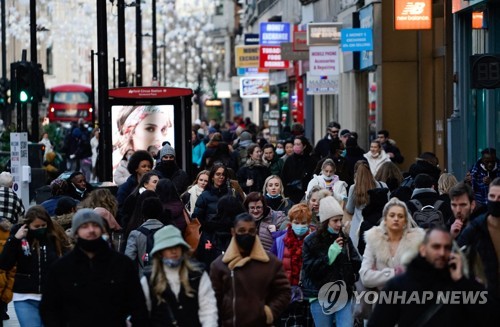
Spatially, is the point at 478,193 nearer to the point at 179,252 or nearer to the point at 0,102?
the point at 179,252

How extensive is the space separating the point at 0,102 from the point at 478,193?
1191 inches

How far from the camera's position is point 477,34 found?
84.3ft

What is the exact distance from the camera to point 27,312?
37.6ft

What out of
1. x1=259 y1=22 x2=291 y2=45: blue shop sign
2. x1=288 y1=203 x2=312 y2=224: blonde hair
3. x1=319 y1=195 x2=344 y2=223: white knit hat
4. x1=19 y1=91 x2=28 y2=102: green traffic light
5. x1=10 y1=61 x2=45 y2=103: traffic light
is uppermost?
x1=259 y1=22 x2=291 y2=45: blue shop sign

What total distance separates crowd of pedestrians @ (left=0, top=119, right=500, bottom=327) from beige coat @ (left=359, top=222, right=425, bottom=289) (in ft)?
0.03

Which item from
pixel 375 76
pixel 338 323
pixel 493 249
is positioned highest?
pixel 375 76

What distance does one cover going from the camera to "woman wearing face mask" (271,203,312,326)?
12.3 metres

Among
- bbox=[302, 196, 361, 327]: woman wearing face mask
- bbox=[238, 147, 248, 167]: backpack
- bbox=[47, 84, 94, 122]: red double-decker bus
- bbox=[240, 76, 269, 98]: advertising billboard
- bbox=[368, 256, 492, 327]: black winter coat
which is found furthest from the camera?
bbox=[47, 84, 94, 122]: red double-decker bus

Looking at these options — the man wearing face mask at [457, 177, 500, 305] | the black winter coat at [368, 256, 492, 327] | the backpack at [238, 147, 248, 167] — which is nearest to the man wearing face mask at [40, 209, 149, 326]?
the black winter coat at [368, 256, 492, 327]

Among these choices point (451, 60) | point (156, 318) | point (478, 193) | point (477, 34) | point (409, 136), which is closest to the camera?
point (156, 318)

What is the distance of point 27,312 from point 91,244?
245 centimetres

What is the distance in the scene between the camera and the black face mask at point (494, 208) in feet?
33.8

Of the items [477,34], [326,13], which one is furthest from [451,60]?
[326,13]

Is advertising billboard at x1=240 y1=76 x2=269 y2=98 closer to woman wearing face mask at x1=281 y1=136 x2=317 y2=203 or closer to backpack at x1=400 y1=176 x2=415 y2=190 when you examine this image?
woman wearing face mask at x1=281 y1=136 x2=317 y2=203
